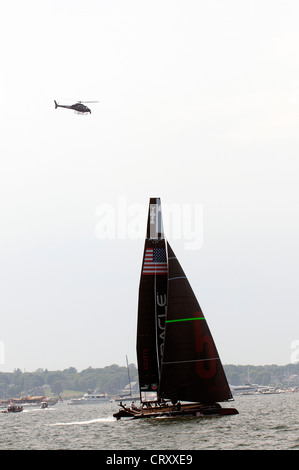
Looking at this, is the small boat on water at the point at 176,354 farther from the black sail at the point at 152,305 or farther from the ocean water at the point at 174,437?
the ocean water at the point at 174,437

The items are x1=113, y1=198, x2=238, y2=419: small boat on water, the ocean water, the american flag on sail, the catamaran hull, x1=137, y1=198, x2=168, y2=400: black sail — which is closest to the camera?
the ocean water

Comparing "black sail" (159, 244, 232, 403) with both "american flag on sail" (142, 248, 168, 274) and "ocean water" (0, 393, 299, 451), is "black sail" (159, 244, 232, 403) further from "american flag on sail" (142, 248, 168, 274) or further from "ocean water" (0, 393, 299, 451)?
"american flag on sail" (142, 248, 168, 274)

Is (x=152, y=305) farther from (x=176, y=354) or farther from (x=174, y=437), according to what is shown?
(x=174, y=437)

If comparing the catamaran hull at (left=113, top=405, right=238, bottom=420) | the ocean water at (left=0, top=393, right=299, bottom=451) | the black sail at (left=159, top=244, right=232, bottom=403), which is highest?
the black sail at (left=159, top=244, right=232, bottom=403)

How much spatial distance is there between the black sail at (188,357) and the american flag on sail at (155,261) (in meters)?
2.84

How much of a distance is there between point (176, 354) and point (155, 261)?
25.1ft

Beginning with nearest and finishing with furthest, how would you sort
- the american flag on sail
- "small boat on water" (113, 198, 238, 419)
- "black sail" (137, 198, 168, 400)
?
1. "small boat on water" (113, 198, 238, 419)
2. "black sail" (137, 198, 168, 400)
3. the american flag on sail

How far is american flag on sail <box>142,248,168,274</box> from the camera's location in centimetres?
5853

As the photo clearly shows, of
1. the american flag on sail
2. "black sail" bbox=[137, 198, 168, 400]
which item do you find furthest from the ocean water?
the american flag on sail

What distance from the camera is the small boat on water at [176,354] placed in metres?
54.9
